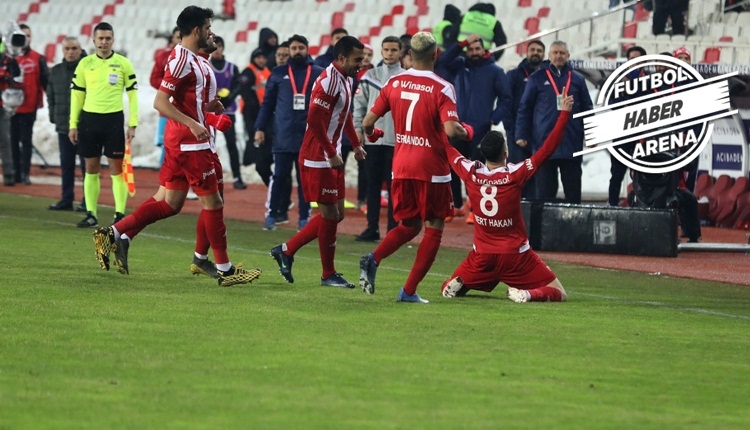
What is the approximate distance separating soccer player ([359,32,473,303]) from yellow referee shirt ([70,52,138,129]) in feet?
20.7

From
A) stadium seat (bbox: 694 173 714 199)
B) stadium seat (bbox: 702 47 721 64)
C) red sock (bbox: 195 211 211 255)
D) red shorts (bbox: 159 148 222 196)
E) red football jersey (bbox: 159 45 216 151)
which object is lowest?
red sock (bbox: 195 211 211 255)

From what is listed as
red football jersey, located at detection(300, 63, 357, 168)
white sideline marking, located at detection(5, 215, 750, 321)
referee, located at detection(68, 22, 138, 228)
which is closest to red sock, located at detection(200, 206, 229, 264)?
red football jersey, located at detection(300, 63, 357, 168)

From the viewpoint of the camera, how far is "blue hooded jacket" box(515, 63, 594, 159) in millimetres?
15844

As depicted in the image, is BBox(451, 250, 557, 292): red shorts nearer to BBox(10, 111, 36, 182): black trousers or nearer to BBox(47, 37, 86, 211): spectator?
BBox(47, 37, 86, 211): spectator

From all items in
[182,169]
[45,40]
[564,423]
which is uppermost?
[45,40]

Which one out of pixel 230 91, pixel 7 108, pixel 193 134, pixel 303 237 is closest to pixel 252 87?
pixel 230 91

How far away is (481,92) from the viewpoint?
1747cm

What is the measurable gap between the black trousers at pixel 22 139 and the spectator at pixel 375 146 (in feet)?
28.0

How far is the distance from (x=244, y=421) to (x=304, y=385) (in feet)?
2.58

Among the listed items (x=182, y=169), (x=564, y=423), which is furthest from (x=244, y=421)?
(x=182, y=169)

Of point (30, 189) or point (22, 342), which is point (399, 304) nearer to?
point (22, 342)

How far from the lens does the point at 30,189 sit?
852 inches

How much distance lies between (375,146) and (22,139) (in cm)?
900

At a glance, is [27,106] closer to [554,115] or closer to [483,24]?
[483,24]
